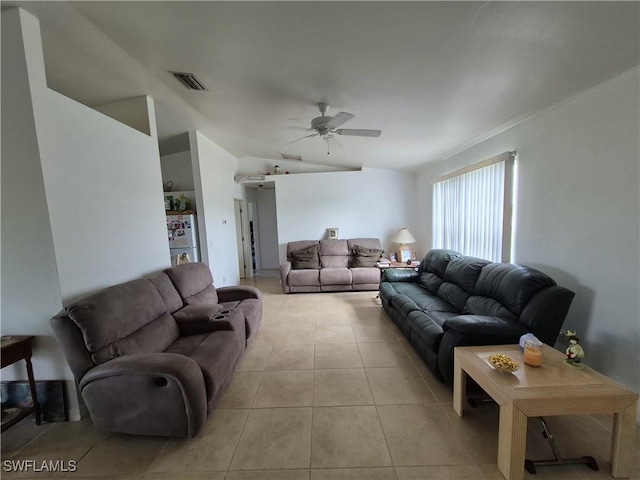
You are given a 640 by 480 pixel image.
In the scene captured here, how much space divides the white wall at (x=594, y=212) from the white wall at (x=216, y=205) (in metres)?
4.25

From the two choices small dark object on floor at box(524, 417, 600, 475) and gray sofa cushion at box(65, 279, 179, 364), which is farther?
gray sofa cushion at box(65, 279, 179, 364)

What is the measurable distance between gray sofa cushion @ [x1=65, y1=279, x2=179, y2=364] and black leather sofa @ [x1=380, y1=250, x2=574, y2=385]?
2.29 m

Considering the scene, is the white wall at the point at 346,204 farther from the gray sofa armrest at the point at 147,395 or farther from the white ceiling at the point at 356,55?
the gray sofa armrest at the point at 147,395

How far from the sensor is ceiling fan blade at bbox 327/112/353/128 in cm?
247

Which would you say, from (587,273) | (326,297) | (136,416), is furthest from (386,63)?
(326,297)

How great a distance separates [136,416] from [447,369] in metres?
2.20

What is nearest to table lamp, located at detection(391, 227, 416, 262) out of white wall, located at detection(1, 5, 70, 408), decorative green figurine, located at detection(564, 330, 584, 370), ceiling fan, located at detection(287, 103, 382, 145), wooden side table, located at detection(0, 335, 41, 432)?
ceiling fan, located at detection(287, 103, 382, 145)

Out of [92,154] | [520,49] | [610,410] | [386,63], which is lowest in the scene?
[610,410]

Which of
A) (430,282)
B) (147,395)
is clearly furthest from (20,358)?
(430,282)

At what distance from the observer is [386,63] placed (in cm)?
185

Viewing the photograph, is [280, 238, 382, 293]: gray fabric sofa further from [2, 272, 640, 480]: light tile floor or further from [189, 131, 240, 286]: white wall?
[2, 272, 640, 480]: light tile floor

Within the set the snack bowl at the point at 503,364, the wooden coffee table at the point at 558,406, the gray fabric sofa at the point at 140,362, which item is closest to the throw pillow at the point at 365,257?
the gray fabric sofa at the point at 140,362

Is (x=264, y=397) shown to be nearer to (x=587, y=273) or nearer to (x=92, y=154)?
(x=92, y=154)

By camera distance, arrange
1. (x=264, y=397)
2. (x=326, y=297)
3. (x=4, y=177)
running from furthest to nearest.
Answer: (x=326, y=297), (x=264, y=397), (x=4, y=177)
